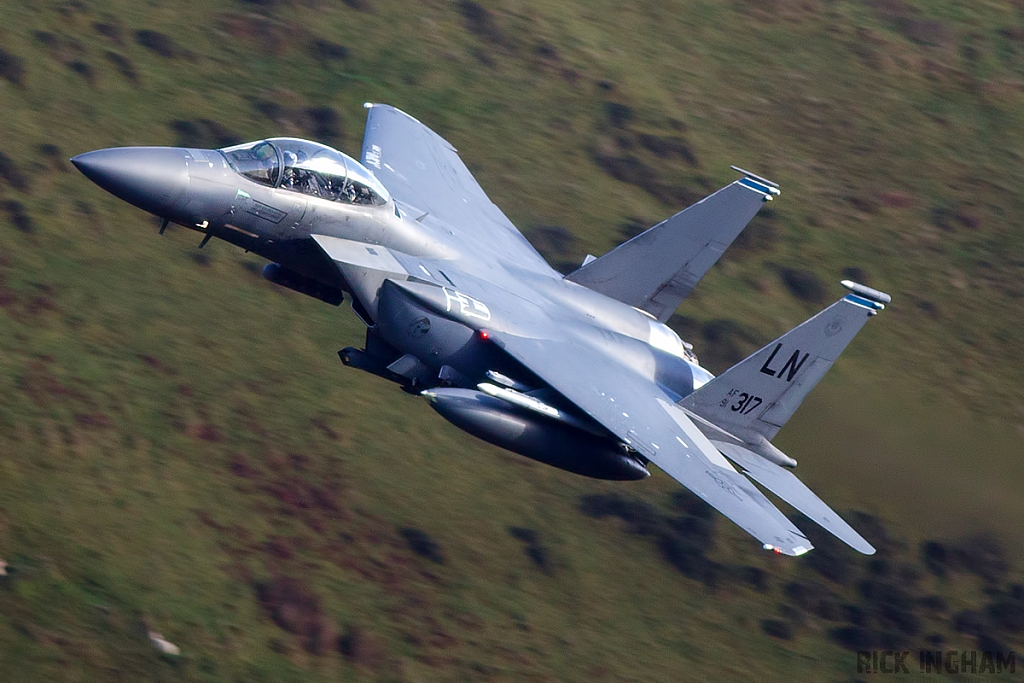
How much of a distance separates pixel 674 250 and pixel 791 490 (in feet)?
18.6

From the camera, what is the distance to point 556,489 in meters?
27.2

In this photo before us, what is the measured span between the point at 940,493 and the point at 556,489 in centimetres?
969

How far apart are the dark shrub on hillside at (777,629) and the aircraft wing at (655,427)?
261 inches

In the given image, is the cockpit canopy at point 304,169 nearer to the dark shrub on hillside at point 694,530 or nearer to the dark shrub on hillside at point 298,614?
the dark shrub on hillside at point 298,614

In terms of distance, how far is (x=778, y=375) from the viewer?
70.0 ft

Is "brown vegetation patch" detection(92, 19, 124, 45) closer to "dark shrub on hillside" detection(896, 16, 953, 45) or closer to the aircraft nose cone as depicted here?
the aircraft nose cone

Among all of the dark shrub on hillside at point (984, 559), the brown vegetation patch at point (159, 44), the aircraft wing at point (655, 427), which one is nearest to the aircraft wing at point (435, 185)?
the aircraft wing at point (655, 427)

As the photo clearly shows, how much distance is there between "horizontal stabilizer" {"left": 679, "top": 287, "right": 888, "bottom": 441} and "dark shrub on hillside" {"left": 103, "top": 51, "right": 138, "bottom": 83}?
65.3 feet

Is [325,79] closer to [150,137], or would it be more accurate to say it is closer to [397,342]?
[150,137]

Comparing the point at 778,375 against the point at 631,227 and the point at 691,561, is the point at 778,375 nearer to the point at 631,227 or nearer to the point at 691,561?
the point at 691,561

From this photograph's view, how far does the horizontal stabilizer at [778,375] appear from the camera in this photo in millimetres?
20797

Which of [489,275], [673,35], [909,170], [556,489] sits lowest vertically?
[556,489]

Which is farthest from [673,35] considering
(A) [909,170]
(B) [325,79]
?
(B) [325,79]

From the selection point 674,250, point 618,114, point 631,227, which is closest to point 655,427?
point 674,250
